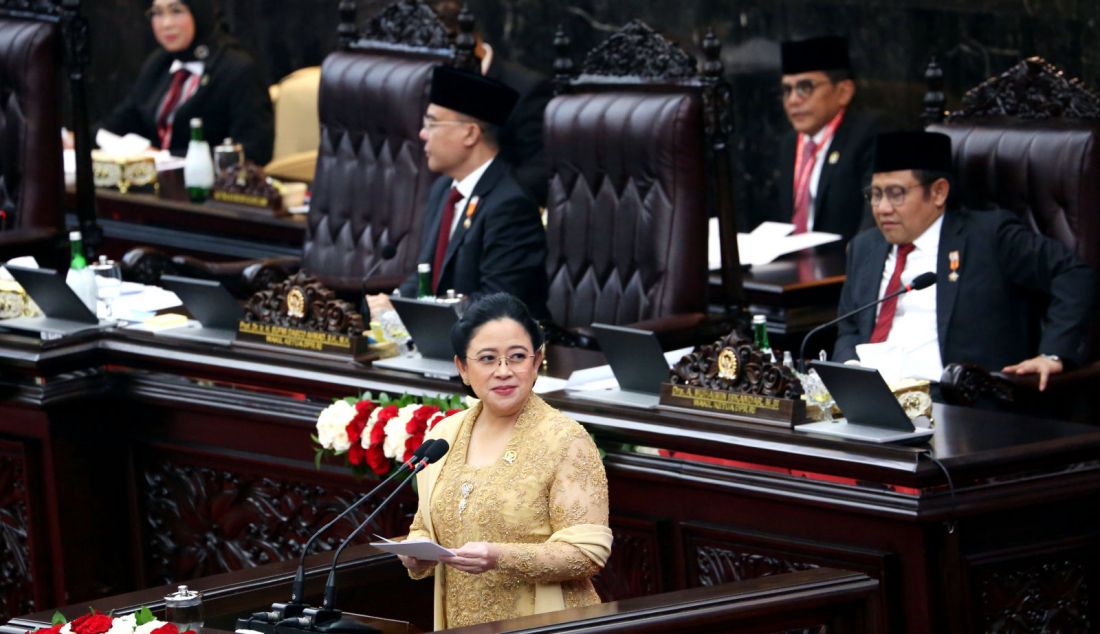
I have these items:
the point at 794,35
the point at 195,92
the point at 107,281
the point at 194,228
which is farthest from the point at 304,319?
the point at 195,92

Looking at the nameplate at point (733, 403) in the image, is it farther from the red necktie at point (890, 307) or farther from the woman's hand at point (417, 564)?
the red necktie at point (890, 307)

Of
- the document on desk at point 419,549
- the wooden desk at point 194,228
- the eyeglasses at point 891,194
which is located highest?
the eyeglasses at point 891,194

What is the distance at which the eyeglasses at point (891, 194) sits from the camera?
4641 millimetres

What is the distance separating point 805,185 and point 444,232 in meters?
1.47

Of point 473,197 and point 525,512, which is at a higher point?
point 473,197

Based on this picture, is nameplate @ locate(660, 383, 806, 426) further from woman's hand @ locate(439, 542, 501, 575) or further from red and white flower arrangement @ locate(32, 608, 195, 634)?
red and white flower arrangement @ locate(32, 608, 195, 634)

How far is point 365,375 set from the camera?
4172mm

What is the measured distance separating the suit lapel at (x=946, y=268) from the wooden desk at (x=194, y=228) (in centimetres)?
220

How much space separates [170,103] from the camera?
24.7 ft

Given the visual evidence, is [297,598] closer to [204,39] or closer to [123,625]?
[123,625]

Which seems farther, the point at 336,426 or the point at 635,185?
the point at 635,185

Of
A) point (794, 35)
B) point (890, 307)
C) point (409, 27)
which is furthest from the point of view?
point (794, 35)

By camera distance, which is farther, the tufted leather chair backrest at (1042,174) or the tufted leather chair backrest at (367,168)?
the tufted leather chair backrest at (367,168)

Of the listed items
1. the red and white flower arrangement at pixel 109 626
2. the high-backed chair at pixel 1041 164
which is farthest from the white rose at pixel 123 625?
the high-backed chair at pixel 1041 164
